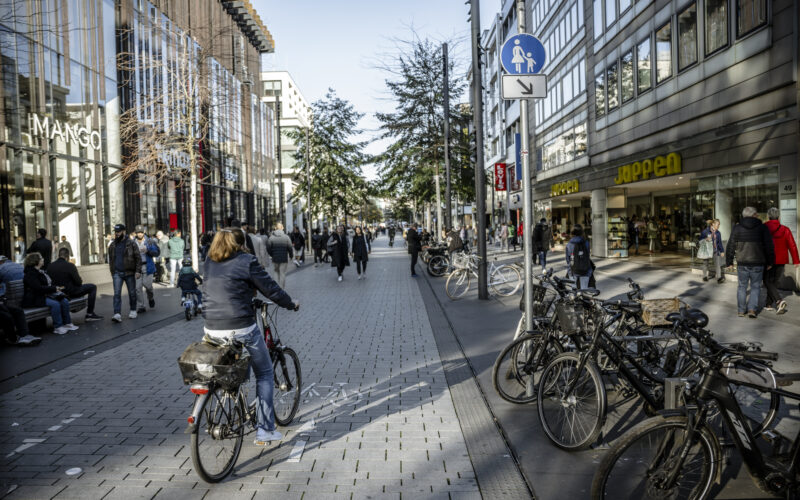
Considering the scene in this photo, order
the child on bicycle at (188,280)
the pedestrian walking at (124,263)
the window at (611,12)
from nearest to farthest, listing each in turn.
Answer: the child on bicycle at (188,280) → the pedestrian walking at (124,263) → the window at (611,12)

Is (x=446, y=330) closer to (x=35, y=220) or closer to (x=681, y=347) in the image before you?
(x=681, y=347)

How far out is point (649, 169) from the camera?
66.0 ft

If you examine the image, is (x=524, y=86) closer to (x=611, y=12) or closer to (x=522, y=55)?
(x=522, y=55)

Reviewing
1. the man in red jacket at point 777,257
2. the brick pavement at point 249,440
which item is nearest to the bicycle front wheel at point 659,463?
the brick pavement at point 249,440

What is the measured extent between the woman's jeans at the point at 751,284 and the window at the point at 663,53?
1054 cm

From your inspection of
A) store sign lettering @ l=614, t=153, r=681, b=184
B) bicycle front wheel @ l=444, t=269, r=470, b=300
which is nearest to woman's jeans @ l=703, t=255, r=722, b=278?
store sign lettering @ l=614, t=153, r=681, b=184

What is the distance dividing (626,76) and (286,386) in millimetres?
20848

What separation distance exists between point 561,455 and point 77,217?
2038 centimetres

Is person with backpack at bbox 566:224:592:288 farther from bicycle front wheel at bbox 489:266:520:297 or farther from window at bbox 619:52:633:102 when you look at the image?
window at bbox 619:52:633:102

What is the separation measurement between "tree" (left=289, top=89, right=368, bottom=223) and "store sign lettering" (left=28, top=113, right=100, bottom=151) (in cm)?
1842

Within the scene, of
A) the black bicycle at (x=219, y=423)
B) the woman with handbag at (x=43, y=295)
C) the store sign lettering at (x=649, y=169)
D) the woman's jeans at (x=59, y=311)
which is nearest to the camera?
the black bicycle at (x=219, y=423)

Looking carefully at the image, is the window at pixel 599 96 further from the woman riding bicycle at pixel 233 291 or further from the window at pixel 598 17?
the woman riding bicycle at pixel 233 291

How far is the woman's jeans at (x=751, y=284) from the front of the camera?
981 centimetres

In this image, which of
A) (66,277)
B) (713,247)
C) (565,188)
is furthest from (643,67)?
(66,277)
